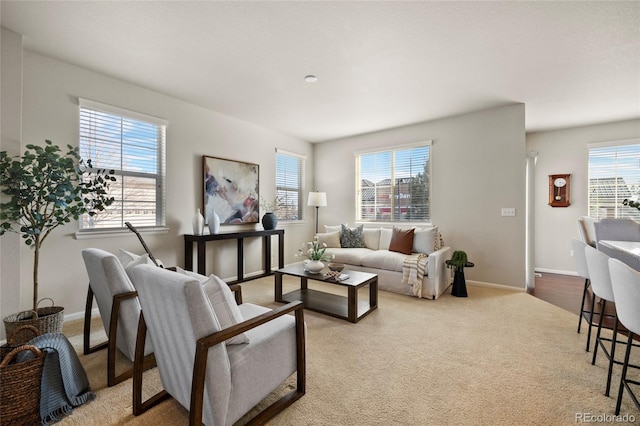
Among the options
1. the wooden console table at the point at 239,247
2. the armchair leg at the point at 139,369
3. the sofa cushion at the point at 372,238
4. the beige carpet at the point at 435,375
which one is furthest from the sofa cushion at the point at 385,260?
the armchair leg at the point at 139,369

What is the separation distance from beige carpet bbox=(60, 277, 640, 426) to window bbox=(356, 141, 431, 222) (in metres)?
2.31

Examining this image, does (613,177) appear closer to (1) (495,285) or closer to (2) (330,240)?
(1) (495,285)

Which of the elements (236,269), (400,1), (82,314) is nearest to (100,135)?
(82,314)

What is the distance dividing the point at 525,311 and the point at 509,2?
303 cm

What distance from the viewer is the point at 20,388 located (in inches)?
57.6

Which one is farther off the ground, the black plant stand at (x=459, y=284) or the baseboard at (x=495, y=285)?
the black plant stand at (x=459, y=284)

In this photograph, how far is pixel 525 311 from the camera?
314 cm

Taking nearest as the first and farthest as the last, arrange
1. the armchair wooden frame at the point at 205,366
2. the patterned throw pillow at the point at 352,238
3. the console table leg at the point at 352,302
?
1. the armchair wooden frame at the point at 205,366
2. the console table leg at the point at 352,302
3. the patterned throw pillow at the point at 352,238

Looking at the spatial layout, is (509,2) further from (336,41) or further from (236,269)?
(236,269)

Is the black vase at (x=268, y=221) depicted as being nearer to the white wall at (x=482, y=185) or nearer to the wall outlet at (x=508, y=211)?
the white wall at (x=482, y=185)

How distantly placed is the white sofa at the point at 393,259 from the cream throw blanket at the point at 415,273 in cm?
6

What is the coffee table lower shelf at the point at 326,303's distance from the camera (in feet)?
9.92

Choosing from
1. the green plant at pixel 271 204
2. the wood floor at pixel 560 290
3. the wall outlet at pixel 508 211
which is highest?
the green plant at pixel 271 204

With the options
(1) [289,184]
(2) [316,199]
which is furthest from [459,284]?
(1) [289,184]
